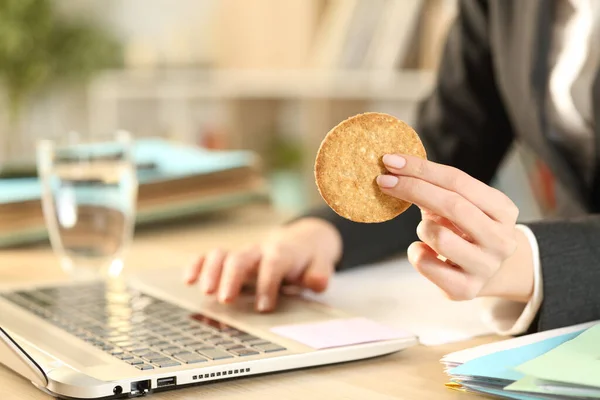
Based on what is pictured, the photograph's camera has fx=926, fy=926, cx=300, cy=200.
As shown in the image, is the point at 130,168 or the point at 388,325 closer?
the point at 388,325

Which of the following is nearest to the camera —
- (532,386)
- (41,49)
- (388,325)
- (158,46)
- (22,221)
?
(532,386)

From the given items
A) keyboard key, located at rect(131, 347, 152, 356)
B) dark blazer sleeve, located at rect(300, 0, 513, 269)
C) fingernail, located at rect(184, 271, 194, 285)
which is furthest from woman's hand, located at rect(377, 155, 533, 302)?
dark blazer sleeve, located at rect(300, 0, 513, 269)

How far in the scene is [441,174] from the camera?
727 millimetres

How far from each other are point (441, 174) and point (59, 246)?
64 centimetres

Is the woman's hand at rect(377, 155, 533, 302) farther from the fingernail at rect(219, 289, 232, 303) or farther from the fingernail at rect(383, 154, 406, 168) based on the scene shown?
the fingernail at rect(219, 289, 232, 303)

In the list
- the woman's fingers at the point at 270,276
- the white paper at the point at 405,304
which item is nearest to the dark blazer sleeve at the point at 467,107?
the white paper at the point at 405,304

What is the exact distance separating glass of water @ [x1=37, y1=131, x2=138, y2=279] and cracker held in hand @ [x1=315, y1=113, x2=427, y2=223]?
489mm

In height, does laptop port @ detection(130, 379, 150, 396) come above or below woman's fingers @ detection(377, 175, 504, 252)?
below

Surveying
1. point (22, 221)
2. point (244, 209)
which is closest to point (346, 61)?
point (244, 209)

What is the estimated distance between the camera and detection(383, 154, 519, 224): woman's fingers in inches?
28.5

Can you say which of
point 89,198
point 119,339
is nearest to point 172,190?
point 89,198

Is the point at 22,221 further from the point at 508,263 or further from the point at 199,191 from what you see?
the point at 508,263

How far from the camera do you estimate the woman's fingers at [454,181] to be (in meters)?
0.72

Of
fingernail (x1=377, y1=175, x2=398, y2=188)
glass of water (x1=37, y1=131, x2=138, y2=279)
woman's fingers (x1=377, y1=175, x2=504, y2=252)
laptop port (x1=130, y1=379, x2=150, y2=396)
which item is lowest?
laptop port (x1=130, y1=379, x2=150, y2=396)
